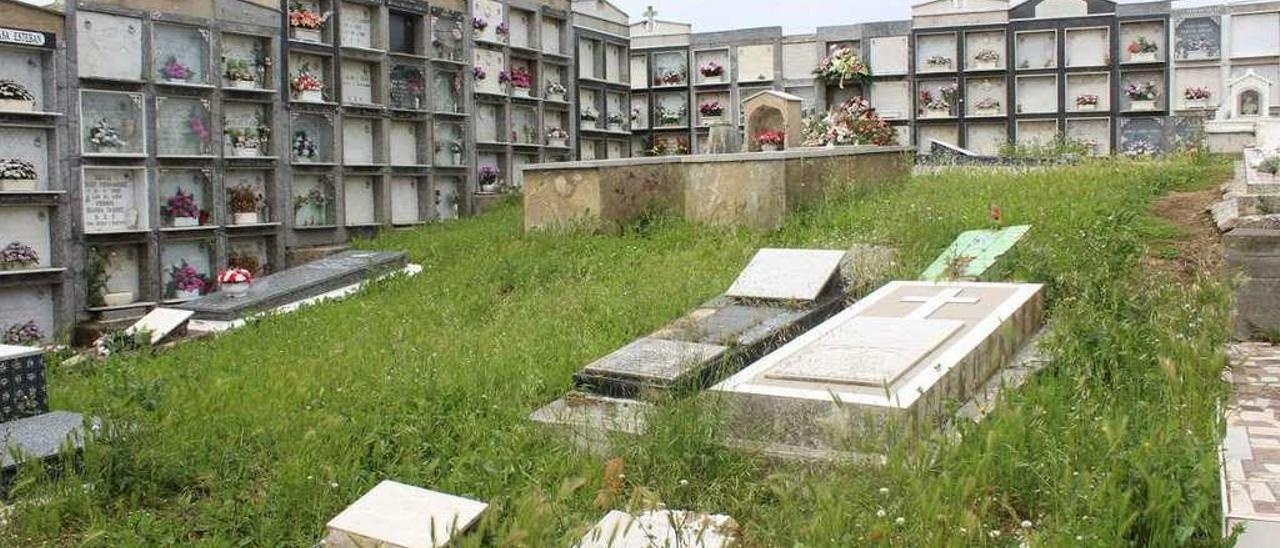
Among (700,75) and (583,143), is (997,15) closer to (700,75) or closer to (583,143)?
(700,75)

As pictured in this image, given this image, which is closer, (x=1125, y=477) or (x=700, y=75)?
(x=1125, y=477)

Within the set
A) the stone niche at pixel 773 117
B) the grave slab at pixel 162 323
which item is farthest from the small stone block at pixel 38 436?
the stone niche at pixel 773 117

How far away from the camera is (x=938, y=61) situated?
71.2ft

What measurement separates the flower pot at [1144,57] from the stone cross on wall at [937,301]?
17.6 m

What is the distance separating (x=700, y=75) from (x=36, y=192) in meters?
15.4

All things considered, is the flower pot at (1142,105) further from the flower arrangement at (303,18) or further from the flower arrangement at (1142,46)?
the flower arrangement at (303,18)

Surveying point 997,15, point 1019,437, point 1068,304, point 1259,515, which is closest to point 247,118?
point 1068,304

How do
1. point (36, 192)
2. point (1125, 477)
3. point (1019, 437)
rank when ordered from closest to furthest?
point (1125, 477), point (1019, 437), point (36, 192)

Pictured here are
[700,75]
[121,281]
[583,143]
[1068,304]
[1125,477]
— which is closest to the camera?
[1125,477]

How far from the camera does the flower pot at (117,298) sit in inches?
425

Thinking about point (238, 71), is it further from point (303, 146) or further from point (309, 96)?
point (303, 146)

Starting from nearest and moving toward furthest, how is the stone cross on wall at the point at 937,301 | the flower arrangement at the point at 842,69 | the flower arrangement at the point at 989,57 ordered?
the stone cross on wall at the point at 937,301, the flower arrangement at the point at 989,57, the flower arrangement at the point at 842,69

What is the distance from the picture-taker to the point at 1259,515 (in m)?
2.79

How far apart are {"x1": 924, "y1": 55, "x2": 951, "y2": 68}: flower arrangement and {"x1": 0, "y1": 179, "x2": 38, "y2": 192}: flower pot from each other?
53.4ft
